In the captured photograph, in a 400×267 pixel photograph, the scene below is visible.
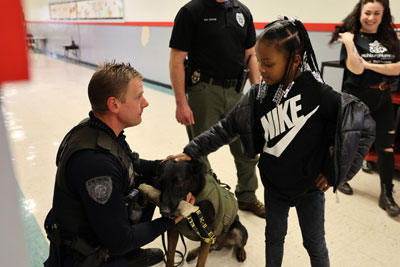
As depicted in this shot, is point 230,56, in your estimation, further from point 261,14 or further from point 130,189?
point 261,14

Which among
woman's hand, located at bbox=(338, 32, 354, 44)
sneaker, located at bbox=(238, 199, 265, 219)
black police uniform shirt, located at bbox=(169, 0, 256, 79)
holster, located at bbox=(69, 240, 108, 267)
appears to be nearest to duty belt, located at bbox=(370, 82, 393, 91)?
woman's hand, located at bbox=(338, 32, 354, 44)

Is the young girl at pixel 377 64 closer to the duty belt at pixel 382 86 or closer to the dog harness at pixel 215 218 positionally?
the duty belt at pixel 382 86

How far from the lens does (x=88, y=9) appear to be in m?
10.0

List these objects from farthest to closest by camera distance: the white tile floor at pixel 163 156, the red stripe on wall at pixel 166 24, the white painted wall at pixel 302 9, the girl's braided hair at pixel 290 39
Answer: the red stripe on wall at pixel 166 24
the white painted wall at pixel 302 9
the white tile floor at pixel 163 156
the girl's braided hair at pixel 290 39

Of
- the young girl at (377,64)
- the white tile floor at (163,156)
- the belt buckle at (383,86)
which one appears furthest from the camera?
the belt buckle at (383,86)

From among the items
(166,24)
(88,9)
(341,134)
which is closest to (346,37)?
(341,134)

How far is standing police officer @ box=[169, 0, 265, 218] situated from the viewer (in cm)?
212

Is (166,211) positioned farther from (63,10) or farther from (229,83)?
(63,10)

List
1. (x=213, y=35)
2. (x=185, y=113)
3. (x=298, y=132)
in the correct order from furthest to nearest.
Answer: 1. (x=185, y=113)
2. (x=213, y=35)
3. (x=298, y=132)

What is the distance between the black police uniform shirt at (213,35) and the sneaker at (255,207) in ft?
3.41

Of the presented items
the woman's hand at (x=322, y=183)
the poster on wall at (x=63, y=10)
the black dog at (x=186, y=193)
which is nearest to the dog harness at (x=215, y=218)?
the black dog at (x=186, y=193)

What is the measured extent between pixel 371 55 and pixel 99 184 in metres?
2.17

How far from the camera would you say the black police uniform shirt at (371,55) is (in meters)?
2.38

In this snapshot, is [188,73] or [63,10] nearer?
[188,73]
